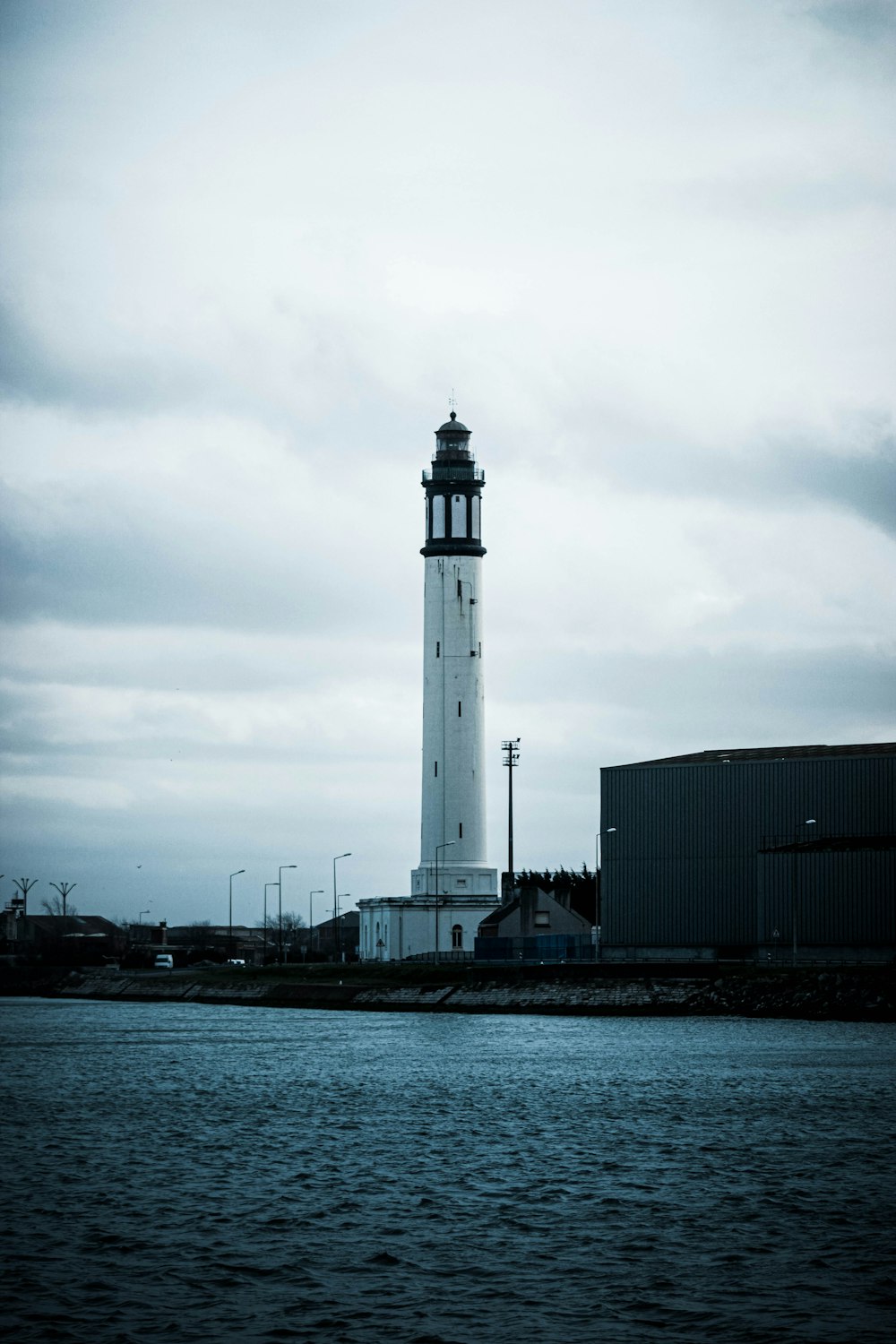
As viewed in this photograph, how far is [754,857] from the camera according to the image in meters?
81.2

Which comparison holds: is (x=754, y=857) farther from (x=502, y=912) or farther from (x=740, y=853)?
(x=502, y=912)

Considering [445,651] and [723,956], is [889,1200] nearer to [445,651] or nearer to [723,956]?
[723,956]

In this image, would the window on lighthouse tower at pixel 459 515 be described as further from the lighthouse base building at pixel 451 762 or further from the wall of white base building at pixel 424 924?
the wall of white base building at pixel 424 924

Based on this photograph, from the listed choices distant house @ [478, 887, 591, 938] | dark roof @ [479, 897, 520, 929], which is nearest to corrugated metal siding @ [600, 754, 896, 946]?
distant house @ [478, 887, 591, 938]

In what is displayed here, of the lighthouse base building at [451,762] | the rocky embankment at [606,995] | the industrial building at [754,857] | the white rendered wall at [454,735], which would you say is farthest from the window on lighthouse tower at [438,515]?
the rocky embankment at [606,995]

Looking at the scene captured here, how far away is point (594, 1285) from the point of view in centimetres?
2080

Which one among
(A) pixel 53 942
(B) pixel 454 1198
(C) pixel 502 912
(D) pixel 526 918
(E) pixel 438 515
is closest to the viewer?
(B) pixel 454 1198

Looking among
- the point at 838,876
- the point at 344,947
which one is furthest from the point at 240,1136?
the point at 344,947

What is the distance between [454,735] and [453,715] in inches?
45.1

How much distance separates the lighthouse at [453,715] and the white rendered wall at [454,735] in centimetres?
5

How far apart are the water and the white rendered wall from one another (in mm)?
45639

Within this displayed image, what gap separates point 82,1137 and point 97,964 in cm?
10548

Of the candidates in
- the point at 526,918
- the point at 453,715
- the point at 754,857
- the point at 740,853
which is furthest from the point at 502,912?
the point at 754,857

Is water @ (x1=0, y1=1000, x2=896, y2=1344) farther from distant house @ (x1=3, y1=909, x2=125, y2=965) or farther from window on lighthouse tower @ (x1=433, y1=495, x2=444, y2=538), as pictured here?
distant house @ (x1=3, y1=909, x2=125, y2=965)
